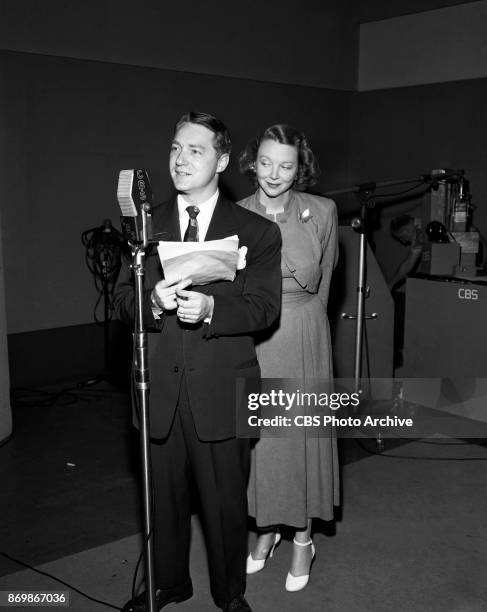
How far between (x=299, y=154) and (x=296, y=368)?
2.54 feet

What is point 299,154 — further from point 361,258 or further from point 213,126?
point 361,258

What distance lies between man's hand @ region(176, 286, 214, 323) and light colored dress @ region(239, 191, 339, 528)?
2.41 ft

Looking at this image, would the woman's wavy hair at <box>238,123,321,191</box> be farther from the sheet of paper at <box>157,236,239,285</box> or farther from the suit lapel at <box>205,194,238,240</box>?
the sheet of paper at <box>157,236,239,285</box>

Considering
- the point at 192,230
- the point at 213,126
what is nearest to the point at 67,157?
the point at 213,126

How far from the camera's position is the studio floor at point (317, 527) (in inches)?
116

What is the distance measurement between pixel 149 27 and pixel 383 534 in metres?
4.20

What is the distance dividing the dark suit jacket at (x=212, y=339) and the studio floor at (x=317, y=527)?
33.2 inches

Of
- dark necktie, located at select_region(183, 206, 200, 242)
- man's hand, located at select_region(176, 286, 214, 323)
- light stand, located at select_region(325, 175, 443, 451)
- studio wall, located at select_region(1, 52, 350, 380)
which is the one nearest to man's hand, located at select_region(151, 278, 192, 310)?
man's hand, located at select_region(176, 286, 214, 323)

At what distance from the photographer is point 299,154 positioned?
9.44ft

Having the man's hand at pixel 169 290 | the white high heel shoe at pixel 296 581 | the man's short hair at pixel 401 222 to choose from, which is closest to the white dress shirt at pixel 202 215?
the man's hand at pixel 169 290

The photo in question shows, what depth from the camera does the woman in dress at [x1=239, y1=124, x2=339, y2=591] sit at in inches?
115

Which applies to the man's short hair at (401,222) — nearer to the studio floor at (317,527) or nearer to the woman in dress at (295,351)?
the studio floor at (317,527)

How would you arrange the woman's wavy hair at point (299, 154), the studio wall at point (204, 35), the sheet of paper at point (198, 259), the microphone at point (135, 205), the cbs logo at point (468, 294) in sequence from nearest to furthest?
1. the microphone at point (135, 205)
2. the sheet of paper at point (198, 259)
3. the woman's wavy hair at point (299, 154)
4. the cbs logo at point (468, 294)
5. the studio wall at point (204, 35)

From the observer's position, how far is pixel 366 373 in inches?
197
